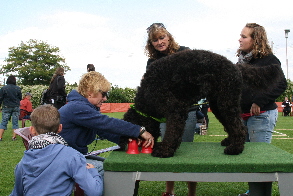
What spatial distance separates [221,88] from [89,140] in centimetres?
127

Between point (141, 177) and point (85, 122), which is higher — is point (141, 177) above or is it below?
below

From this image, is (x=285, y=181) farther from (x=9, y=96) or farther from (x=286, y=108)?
(x=286, y=108)

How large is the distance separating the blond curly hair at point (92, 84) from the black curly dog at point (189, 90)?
404 mm

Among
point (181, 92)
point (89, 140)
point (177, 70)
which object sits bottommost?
point (89, 140)

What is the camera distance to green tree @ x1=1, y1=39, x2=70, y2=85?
2130 inches

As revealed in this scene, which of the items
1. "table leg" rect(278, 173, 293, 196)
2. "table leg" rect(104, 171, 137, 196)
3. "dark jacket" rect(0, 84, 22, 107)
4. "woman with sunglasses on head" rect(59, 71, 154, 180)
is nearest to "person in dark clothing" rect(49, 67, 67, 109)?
"dark jacket" rect(0, 84, 22, 107)

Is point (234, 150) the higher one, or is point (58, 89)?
point (58, 89)

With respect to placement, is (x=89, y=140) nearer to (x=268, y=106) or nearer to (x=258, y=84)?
(x=258, y=84)

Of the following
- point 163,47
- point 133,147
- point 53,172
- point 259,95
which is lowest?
point 53,172

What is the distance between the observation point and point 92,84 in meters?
2.71

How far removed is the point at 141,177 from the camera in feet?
7.39

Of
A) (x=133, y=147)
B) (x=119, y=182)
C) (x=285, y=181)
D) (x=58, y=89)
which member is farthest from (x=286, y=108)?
(x=119, y=182)

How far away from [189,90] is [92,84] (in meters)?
0.84

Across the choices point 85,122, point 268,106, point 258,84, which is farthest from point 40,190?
point 268,106
